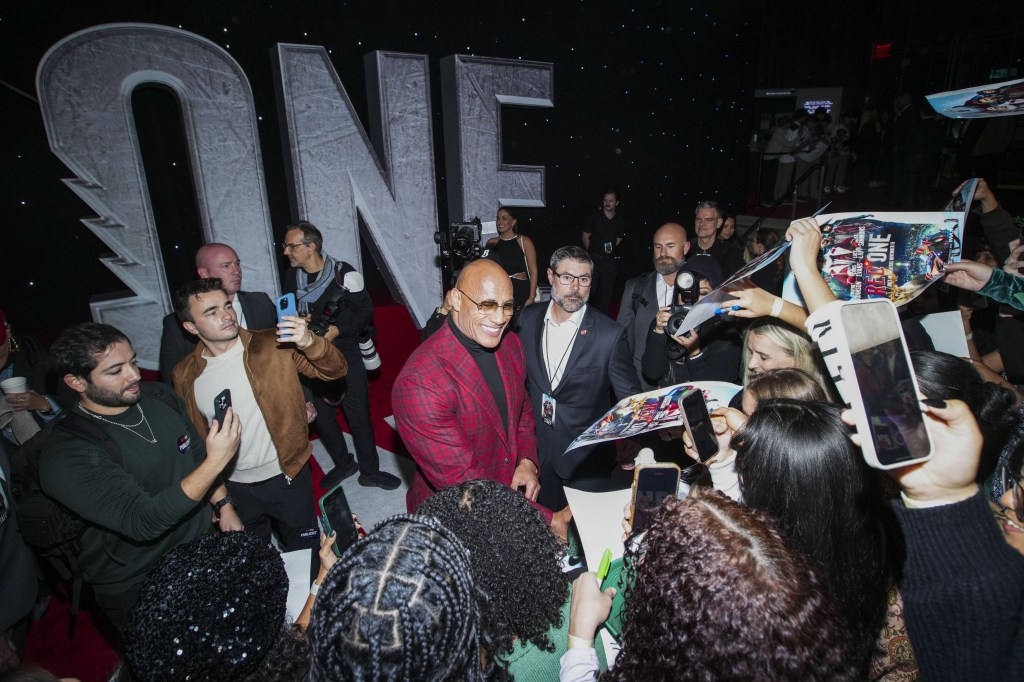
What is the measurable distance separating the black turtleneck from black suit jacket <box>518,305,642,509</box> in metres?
0.47

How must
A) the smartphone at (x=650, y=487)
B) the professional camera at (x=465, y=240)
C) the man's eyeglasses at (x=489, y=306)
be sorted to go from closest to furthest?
1. the smartphone at (x=650, y=487)
2. the man's eyeglasses at (x=489, y=306)
3. the professional camera at (x=465, y=240)

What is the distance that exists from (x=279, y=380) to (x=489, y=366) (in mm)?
1143

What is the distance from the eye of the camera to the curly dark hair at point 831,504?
4.67ft

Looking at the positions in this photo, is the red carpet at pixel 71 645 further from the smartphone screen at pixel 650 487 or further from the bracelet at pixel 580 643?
the smartphone screen at pixel 650 487

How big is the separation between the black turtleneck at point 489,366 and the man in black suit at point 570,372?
45 cm

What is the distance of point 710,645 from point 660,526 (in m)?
0.26

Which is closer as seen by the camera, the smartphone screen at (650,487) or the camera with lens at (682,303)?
the smartphone screen at (650,487)

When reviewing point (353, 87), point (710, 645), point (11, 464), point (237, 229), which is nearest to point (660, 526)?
point (710, 645)

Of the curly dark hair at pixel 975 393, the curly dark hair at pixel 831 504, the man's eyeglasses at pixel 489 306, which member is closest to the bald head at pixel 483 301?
the man's eyeglasses at pixel 489 306

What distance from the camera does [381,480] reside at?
4.07 metres

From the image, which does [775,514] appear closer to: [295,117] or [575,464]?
[575,464]

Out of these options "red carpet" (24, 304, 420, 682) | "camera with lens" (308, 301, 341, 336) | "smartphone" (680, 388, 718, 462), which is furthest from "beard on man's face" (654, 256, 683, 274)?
"red carpet" (24, 304, 420, 682)

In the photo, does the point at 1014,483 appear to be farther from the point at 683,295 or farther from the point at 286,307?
the point at 286,307

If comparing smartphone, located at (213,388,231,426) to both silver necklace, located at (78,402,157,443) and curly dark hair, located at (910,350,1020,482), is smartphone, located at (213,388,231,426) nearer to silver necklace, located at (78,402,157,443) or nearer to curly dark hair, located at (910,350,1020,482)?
silver necklace, located at (78,402,157,443)
